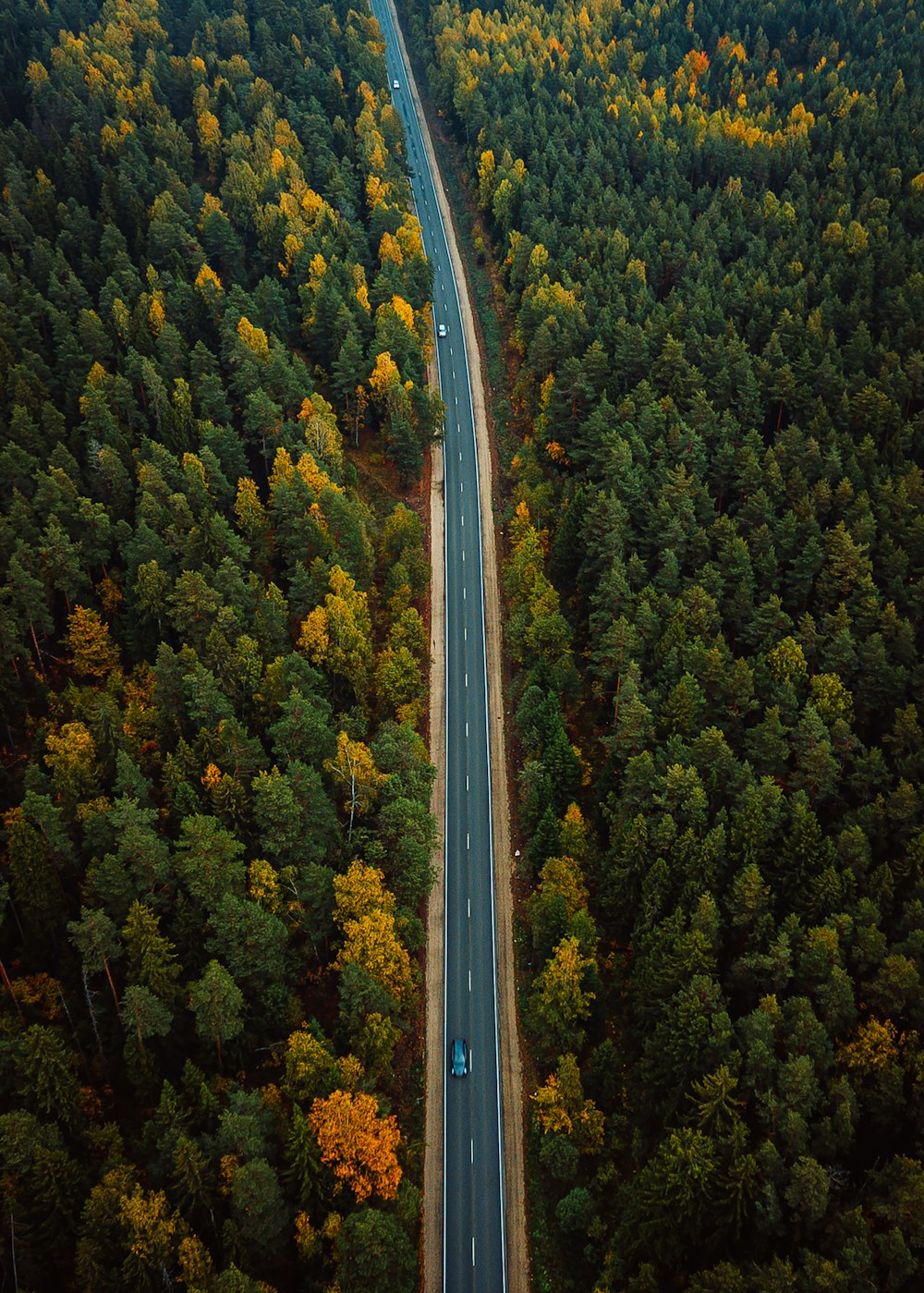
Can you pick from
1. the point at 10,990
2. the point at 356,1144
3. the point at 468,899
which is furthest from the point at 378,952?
the point at 10,990

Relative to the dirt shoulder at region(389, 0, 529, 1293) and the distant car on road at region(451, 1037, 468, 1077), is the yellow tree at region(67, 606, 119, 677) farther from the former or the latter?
the distant car on road at region(451, 1037, 468, 1077)

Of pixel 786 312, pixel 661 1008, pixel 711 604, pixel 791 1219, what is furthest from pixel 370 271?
pixel 791 1219

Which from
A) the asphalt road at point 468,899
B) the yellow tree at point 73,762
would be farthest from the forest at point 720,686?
the yellow tree at point 73,762

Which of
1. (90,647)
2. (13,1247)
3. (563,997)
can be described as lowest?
(563,997)

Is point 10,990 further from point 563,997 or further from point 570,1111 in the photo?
point 570,1111

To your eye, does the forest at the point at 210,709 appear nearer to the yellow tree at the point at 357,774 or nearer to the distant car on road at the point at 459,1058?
the yellow tree at the point at 357,774

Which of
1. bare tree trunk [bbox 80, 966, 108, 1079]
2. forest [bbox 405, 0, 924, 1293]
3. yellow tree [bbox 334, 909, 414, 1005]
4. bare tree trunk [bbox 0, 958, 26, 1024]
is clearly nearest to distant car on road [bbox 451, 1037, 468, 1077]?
forest [bbox 405, 0, 924, 1293]
